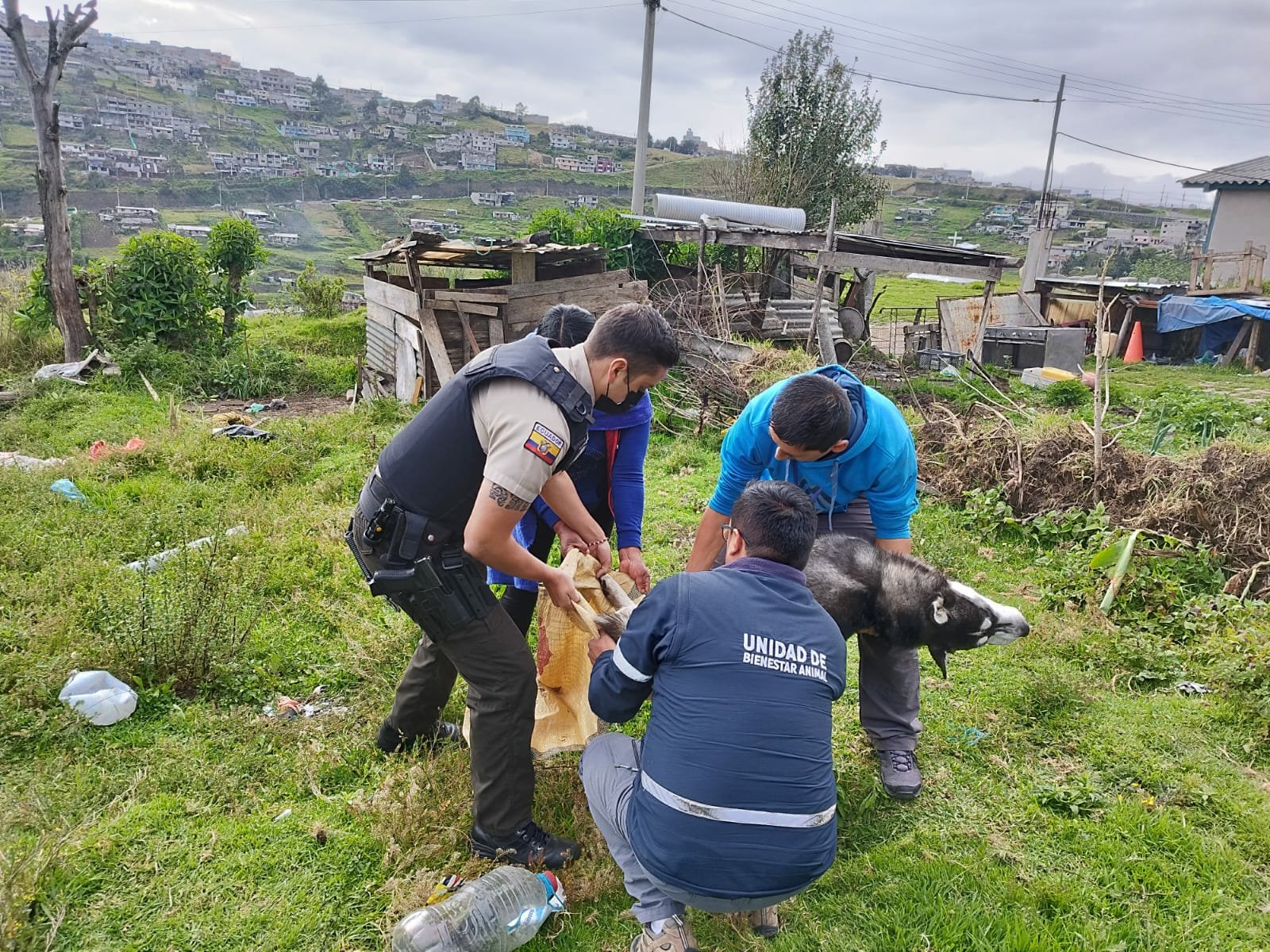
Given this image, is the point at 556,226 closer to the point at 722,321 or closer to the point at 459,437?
the point at 722,321

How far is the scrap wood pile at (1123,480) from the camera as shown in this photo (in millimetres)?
4926

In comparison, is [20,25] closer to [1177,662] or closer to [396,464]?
[396,464]

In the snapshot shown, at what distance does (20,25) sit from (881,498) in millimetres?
13655

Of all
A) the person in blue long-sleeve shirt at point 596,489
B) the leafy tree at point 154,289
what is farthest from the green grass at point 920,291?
the person in blue long-sleeve shirt at point 596,489

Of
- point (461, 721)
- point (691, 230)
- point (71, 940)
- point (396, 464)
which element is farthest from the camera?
point (691, 230)

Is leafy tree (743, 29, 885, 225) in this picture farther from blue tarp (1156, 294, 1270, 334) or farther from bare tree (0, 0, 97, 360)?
bare tree (0, 0, 97, 360)

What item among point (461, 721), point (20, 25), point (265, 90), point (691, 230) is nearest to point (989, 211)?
point (691, 230)

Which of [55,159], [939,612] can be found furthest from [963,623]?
[55,159]

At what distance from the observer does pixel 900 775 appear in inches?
121

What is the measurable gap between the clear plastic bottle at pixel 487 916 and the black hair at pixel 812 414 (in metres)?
1.72

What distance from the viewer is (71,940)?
7.21 feet

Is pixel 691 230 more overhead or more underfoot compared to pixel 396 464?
more overhead

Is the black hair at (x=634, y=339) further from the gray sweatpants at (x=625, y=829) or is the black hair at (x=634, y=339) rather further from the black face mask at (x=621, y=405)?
the gray sweatpants at (x=625, y=829)

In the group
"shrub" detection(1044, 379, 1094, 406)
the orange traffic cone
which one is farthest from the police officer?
the orange traffic cone
